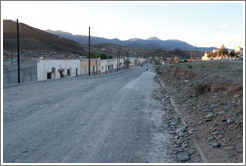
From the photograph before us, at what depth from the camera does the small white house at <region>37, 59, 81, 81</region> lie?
34.6 metres

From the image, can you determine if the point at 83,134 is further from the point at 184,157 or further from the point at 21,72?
the point at 21,72

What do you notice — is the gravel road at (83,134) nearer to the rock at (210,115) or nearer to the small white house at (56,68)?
the rock at (210,115)

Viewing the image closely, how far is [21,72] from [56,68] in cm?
823

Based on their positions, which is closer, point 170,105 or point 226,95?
point 226,95

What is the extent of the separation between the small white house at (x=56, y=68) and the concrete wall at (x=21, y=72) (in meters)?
1.15

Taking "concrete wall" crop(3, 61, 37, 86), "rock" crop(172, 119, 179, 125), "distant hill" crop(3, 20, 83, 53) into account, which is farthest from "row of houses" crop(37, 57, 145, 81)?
"distant hill" crop(3, 20, 83, 53)

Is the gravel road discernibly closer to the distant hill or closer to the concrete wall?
the concrete wall

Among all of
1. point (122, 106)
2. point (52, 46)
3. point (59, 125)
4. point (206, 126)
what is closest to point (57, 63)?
point (122, 106)

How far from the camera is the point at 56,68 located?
126 feet

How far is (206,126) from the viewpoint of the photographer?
28.3 feet

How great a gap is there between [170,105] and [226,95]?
12.5ft

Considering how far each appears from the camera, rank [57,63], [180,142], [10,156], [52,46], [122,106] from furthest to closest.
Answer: [52,46]
[57,63]
[122,106]
[180,142]
[10,156]

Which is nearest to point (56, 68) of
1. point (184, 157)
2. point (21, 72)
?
point (21, 72)

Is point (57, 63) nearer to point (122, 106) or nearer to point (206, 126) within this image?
point (122, 106)
